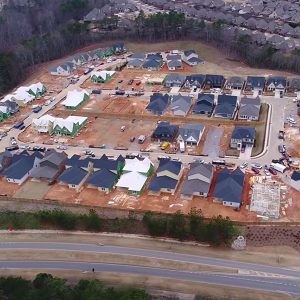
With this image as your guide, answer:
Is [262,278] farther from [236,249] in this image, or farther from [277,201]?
[277,201]

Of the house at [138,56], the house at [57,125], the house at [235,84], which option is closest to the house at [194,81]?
the house at [235,84]

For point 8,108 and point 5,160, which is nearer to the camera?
point 5,160

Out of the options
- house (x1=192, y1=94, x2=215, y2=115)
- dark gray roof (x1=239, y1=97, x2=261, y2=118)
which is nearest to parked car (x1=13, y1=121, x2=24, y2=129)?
house (x1=192, y1=94, x2=215, y2=115)

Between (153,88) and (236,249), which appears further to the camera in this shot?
(153,88)

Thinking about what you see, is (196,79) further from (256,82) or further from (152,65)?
(152,65)

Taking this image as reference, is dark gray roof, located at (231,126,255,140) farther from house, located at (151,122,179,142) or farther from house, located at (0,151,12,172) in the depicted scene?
house, located at (0,151,12,172)

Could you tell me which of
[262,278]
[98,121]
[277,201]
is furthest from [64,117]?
[262,278]

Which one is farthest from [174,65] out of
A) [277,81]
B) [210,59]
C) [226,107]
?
[226,107]
